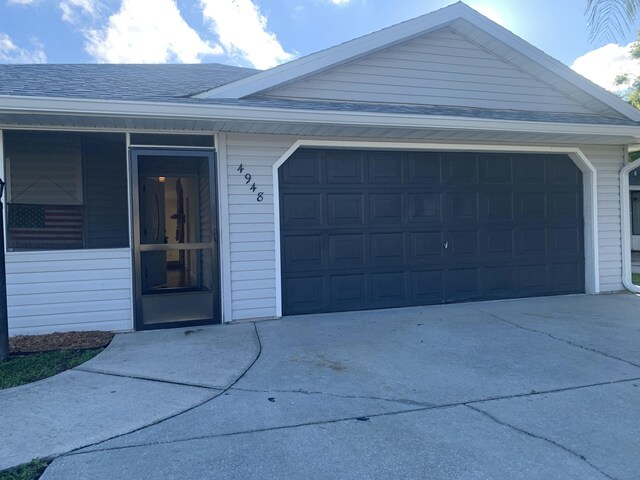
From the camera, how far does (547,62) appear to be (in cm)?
732

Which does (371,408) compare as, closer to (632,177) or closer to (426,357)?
(426,357)

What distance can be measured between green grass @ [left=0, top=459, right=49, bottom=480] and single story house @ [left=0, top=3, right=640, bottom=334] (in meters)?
3.33

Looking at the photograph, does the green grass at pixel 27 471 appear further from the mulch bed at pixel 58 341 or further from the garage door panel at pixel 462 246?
the garage door panel at pixel 462 246

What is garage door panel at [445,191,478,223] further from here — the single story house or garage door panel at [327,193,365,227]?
garage door panel at [327,193,365,227]

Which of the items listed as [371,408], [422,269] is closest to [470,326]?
[422,269]

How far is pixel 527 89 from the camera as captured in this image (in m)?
7.57

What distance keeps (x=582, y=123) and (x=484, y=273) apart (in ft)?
8.93

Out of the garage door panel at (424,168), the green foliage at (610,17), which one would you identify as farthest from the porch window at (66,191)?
the green foliage at (610,17)

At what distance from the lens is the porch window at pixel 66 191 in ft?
20.6

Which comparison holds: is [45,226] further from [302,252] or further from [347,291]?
[347,291]

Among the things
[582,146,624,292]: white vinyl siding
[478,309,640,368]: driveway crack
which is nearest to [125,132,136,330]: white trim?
[478,309,640,368]: driveway crack

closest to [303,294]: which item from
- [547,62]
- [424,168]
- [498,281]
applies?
[424,168]

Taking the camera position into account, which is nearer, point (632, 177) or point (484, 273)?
point (484, 273)

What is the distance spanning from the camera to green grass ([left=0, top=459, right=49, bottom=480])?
264 centimetres
